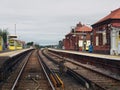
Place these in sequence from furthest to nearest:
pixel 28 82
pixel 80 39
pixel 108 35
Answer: pixel 80 39
pixel 108 35
pixel 28 82

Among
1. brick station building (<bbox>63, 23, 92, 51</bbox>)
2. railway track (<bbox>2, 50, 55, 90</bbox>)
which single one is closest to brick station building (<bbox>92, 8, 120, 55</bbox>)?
brick station building (<bbox>63, 23, 92, 51</bbox>)

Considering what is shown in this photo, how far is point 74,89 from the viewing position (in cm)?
1605

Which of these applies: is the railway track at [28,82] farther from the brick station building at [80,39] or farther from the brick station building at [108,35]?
the brick station building at [80,39]

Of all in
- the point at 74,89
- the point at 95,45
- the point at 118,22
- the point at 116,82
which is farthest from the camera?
the point at 95,45

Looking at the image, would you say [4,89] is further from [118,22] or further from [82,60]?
[118,22]

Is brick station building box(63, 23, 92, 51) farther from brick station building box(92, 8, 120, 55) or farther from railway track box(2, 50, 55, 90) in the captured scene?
railway track box(2, 50, 55, 90)

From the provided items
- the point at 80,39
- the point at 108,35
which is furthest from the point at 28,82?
the point at 80,39

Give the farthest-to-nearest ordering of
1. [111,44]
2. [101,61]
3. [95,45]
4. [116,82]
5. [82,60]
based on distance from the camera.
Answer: [95,45] < [111,44] < [82,60] < [101,61] < [116,82]

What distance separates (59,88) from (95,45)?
181 ft

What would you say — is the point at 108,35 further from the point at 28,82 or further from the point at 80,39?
the point at 80,39

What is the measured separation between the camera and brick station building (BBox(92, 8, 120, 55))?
4847cm

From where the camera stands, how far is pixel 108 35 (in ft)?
180

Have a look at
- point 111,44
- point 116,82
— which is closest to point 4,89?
point 116,82

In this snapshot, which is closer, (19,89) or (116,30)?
(19,89)
